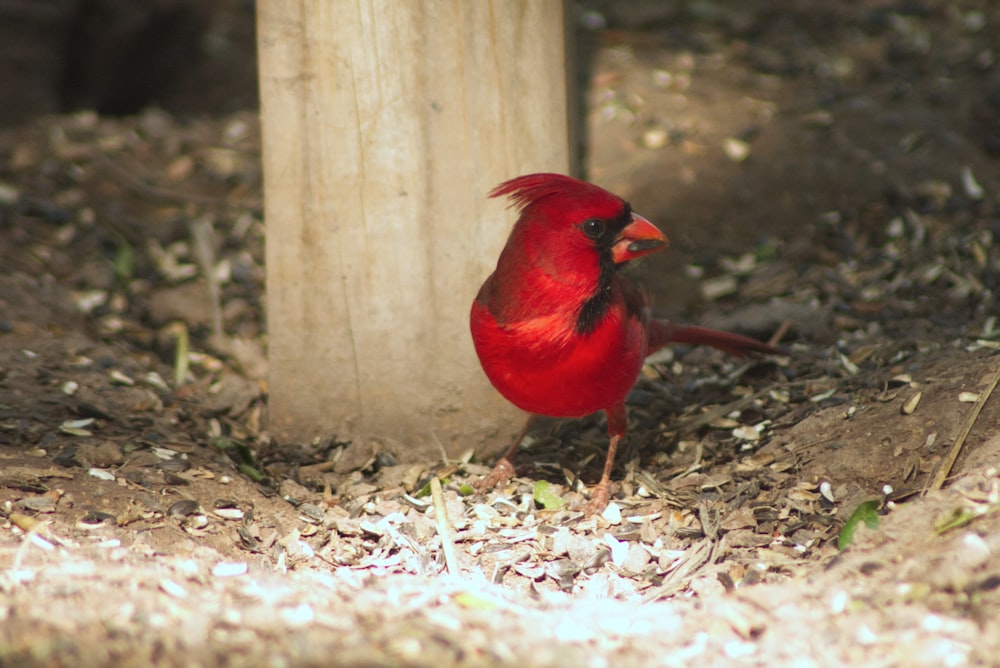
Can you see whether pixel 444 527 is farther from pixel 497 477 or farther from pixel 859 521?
pixel 859 521

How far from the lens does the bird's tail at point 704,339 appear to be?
352 cm

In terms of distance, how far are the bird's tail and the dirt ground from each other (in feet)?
0.37

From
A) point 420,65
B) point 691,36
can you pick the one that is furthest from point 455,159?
point 691,36

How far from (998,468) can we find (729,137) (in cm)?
271

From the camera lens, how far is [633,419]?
146 inches

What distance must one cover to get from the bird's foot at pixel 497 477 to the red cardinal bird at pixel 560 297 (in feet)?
1.31

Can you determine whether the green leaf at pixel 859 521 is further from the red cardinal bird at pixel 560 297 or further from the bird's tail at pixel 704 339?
the bird's tail at pixel 704 339

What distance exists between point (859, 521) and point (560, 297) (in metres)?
0.95

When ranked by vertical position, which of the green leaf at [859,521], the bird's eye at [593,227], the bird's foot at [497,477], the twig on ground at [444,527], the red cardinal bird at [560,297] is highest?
the bird's eye at [593,227]

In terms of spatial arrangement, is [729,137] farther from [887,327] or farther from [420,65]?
[420,65]

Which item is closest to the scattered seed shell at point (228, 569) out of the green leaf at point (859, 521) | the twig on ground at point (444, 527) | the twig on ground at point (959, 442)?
the twig on ground at point (444, 527)

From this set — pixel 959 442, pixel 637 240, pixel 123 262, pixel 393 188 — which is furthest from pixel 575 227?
pixel 123 262

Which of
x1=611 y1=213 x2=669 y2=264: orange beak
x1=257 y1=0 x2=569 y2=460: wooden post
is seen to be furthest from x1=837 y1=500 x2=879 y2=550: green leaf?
x1=257 y1=0 x2=569 y2=460: wooden post

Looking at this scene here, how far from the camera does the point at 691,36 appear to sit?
6.17 meters
